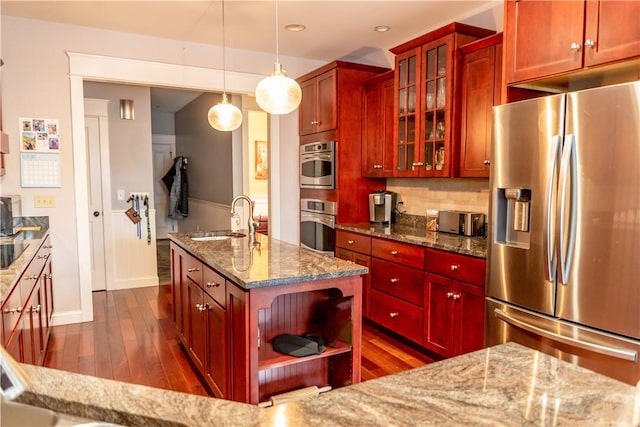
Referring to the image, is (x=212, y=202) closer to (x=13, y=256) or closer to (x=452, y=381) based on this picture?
(x=13, y=256)

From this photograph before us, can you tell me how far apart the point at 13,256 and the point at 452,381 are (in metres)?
2.38

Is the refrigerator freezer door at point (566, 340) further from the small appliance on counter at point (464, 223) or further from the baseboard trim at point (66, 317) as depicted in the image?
the baseboard trim at point (66, 317)

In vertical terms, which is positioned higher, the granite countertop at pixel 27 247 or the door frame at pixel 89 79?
the door frame at pixel 89 79

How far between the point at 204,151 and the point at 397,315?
5137 mm

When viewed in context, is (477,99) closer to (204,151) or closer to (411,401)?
(411,401)

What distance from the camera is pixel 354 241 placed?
12.5ft

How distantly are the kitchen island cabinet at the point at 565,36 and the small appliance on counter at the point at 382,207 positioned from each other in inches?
66.5

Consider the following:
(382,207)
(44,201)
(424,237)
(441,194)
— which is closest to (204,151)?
(44,201)

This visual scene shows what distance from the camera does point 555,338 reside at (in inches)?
84.7

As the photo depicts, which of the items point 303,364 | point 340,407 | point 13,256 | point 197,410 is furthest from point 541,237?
point 13,256

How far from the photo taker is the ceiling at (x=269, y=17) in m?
3.25

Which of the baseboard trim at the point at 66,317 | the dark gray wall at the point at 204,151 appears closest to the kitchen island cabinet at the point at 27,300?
the baseboard trim at the point at 66,317

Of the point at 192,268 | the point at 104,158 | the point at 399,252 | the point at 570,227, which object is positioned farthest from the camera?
the point at 104,158

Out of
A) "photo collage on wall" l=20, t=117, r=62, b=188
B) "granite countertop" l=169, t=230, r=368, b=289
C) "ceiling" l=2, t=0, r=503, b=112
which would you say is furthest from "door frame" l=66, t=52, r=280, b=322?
"granite countertop" l=169, t=230, r=368, b=289
